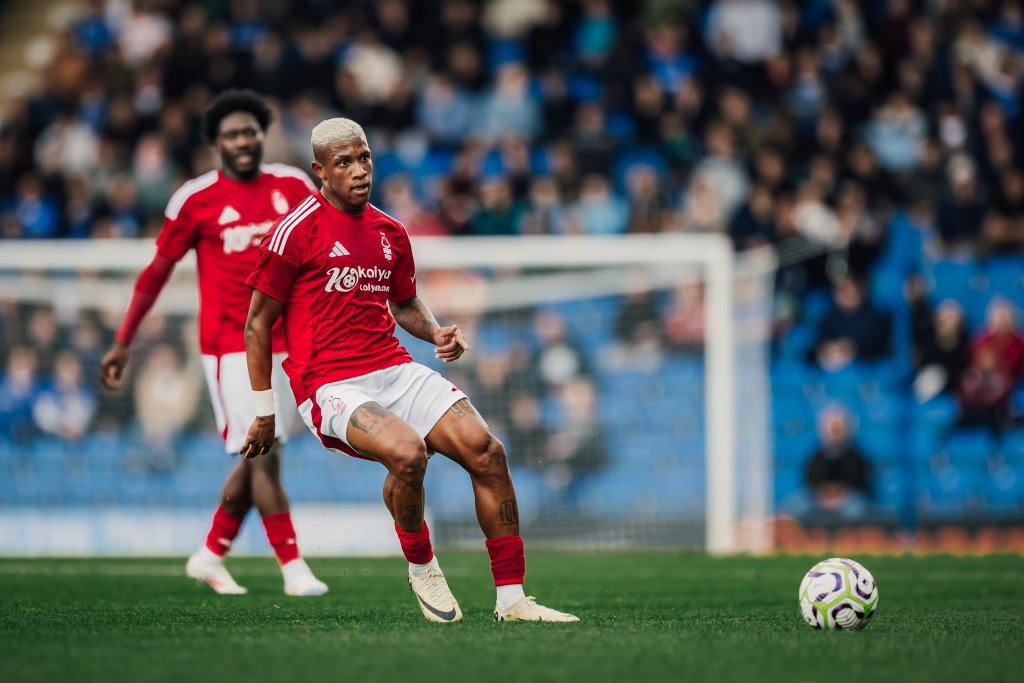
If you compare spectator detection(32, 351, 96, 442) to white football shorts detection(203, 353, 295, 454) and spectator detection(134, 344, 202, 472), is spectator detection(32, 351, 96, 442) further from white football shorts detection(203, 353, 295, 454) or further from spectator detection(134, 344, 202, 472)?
white football shorts detection(203, 353, 295, 454)

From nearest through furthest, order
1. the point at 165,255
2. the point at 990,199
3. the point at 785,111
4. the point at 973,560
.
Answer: the point at 165,255 → the point at 973,560 → the point at 990,199 → the point at 785,111

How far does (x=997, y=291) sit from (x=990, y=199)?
1985 mm

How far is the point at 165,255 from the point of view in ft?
30.5

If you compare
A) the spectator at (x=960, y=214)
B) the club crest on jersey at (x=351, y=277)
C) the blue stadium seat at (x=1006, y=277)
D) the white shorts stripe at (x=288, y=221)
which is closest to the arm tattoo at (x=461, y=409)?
the club crest on jersey at (x=351, y=277)

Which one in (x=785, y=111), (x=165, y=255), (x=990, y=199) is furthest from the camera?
(x=785, y=111)

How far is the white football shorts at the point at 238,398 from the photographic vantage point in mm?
9055

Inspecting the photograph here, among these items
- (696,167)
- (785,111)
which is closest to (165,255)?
(696,167)

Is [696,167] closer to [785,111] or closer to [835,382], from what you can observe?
[785,111]

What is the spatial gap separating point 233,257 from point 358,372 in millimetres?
2234

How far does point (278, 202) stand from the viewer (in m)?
9.21

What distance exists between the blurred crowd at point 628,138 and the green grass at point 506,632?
421 centimetres

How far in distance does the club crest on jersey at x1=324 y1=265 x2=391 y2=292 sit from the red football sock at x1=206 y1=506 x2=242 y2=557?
2.69m

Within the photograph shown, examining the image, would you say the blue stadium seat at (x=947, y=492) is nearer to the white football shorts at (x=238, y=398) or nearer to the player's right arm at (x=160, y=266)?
the white football shorts at (x=238, y=398)

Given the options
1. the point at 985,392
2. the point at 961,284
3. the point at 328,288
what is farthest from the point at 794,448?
the point at 328,288
